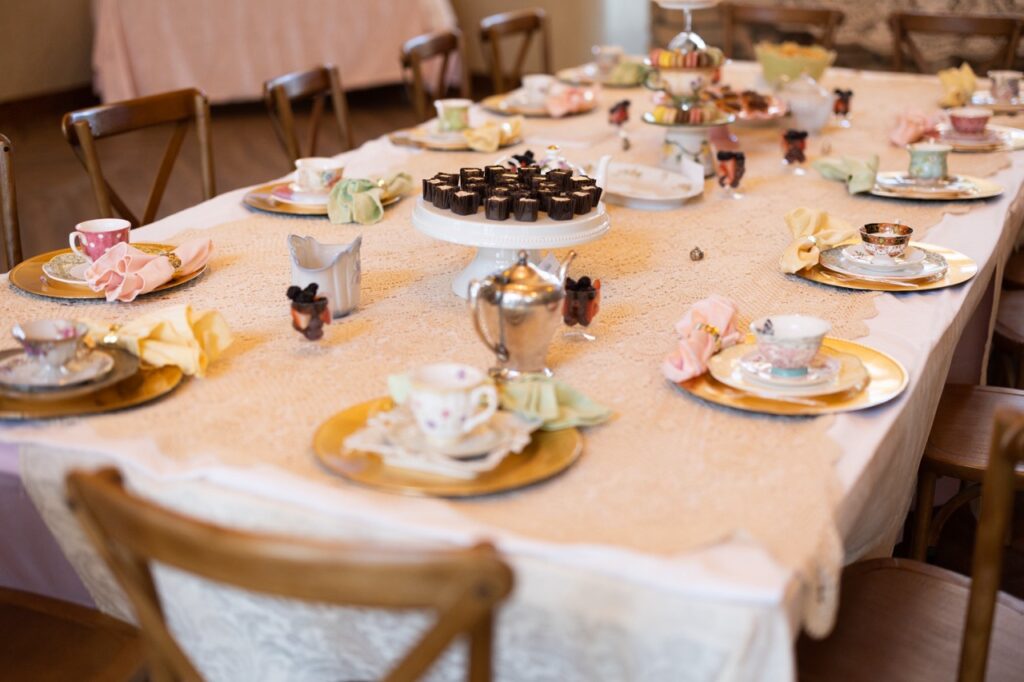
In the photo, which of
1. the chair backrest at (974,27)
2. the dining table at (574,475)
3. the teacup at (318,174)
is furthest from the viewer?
the chair backrest at (974,27)

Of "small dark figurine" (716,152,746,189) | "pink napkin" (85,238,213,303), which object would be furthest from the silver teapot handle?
"small dark figurine" (716,152,746,189)

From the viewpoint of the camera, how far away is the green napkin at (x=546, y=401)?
1.20 m

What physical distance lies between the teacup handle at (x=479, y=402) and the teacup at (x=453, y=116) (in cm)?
169

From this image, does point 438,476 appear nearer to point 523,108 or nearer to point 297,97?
point 297,97

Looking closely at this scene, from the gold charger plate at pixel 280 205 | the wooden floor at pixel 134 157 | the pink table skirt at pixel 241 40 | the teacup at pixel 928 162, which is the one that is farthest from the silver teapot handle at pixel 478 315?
the pink table skirt at pixel 241 40

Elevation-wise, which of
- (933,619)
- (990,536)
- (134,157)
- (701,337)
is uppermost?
(701,337)

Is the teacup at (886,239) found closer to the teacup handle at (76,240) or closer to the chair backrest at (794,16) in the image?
the teacup handle at (76,240)

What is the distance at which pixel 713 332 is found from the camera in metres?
1.43

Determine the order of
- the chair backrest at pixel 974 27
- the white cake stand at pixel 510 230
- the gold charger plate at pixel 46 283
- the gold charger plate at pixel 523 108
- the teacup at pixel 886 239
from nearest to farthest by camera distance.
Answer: the white cake stand at pixel 510 230 → the gold charger plate at pixel 46 283 → the teacup at pixel 886 239 → the gold charger plate at pixel 523 108 → the chair backrest at pixel 974 27

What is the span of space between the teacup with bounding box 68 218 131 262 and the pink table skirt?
4.52 metres

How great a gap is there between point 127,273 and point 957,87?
2404 millimetres

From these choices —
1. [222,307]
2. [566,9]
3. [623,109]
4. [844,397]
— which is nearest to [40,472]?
[222,307]

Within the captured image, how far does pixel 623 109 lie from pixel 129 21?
410cm

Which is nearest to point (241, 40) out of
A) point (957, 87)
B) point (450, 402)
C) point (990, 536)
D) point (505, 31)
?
point (505, 31)
